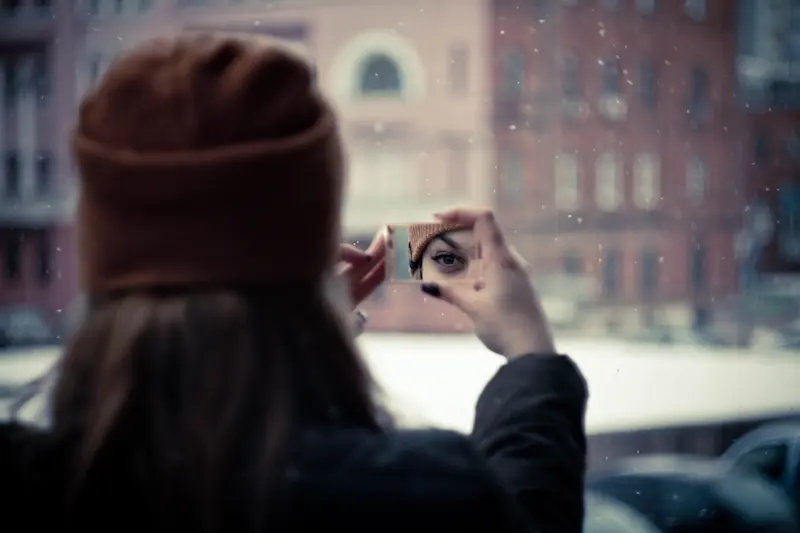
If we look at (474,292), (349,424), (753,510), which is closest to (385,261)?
(474,292)

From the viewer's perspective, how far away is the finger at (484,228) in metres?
0.60

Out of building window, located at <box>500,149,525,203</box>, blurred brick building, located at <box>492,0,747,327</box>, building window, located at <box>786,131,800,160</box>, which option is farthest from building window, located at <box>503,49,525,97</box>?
building window, located at <box>786,131,800,160</box>

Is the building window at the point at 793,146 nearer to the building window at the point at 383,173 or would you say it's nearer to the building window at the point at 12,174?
the building window at the point at 383,173

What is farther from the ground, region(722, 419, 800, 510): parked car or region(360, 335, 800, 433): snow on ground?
region(360, 335, 800, 433): snow on ground

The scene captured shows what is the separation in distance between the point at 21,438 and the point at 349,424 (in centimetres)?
16

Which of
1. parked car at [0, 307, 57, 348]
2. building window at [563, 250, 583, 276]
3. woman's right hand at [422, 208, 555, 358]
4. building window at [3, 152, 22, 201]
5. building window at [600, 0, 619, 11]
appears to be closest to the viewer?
woman's right hand at [422, 208, 555, 358]

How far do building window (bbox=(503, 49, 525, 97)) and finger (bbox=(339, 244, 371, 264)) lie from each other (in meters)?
1.31

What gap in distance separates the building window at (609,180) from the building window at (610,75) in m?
0.18

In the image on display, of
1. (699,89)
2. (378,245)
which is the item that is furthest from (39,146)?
(699,89)

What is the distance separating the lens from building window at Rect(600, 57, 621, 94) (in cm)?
173

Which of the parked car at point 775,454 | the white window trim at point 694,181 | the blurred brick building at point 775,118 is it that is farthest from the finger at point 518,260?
the white window trim at point 694,181

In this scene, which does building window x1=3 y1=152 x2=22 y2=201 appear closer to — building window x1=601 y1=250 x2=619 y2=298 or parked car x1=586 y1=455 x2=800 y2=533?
parked car x1=586 y1=455 x2=800 y2=533

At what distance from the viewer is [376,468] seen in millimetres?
423

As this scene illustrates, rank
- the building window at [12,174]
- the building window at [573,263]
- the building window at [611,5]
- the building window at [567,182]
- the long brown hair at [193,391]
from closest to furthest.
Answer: the long brown hair at [193,391]
the building window at [12,174]
the building window at [573,263]
the building window at [611,5]
the building window at [567,182]
